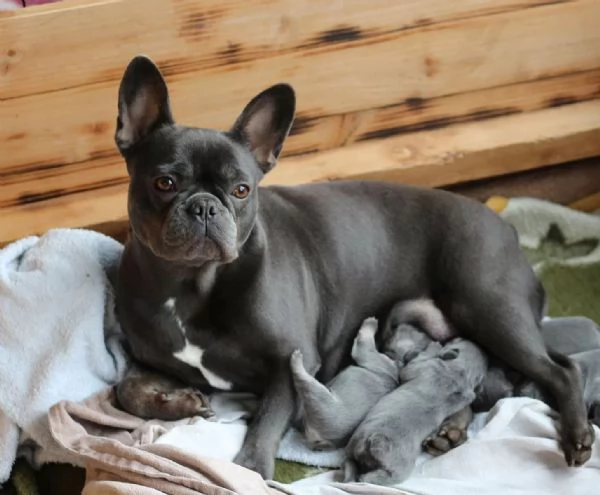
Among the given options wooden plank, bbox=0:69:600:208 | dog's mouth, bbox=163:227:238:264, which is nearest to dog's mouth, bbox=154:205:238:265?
dog's mouth, bbox=163:227:238:264

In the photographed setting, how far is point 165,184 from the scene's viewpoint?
7.53ft

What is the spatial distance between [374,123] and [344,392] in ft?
3.69

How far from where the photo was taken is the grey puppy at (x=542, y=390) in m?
2.55

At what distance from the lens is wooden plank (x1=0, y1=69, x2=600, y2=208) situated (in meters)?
3.05

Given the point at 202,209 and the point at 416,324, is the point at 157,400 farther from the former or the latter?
the point at 416,324

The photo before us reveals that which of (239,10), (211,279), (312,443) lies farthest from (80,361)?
(239,10)

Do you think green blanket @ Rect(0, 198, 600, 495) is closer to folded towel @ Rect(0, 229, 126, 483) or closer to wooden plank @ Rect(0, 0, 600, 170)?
wooden plank @ Rect(0, 0, 600, 170)

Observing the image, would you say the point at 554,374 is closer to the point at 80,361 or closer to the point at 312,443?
the point at 312,443

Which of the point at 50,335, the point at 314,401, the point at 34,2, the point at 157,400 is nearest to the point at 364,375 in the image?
the point at 314,401

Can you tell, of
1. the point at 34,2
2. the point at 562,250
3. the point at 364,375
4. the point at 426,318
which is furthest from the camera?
the point at 562,250

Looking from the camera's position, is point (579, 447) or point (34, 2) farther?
point (34, 2)

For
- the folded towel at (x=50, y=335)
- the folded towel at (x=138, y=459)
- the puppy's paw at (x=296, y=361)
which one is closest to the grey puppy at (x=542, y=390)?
the puppy's paw at (x=296, y=361)

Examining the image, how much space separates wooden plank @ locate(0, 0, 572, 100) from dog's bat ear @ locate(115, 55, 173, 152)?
58cm

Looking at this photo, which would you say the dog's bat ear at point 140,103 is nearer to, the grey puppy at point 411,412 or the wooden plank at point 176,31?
the wooden plank at point 176,31
